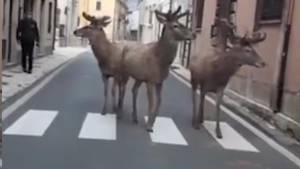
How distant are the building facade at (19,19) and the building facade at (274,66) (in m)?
5.32

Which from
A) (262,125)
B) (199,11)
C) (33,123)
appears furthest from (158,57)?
(199,11)

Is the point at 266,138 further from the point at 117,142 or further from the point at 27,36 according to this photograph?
the point at 27,36

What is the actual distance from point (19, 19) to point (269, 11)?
33.9 feet

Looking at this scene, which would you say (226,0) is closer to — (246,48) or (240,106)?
(240,106)

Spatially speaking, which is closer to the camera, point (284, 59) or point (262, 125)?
point (262, 125)

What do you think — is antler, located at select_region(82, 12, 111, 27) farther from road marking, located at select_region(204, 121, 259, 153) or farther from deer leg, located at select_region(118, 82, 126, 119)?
road marking, located at select_region(204, 121, 259, 153)

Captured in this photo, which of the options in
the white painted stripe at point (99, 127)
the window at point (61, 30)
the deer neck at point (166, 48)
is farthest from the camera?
the window at point (61, 30)

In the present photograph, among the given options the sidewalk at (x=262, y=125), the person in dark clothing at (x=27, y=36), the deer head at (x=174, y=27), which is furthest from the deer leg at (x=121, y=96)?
the person in dark clothing at (x=27, y=36)

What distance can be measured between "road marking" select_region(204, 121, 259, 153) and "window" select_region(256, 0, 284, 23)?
3269 millimetres

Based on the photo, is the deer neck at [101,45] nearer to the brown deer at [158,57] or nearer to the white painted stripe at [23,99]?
the brown deer at [158,57]

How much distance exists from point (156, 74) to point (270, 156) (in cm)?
232

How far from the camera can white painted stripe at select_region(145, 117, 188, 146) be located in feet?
31.4

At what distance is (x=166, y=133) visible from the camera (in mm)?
10289

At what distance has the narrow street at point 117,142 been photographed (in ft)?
25.8
